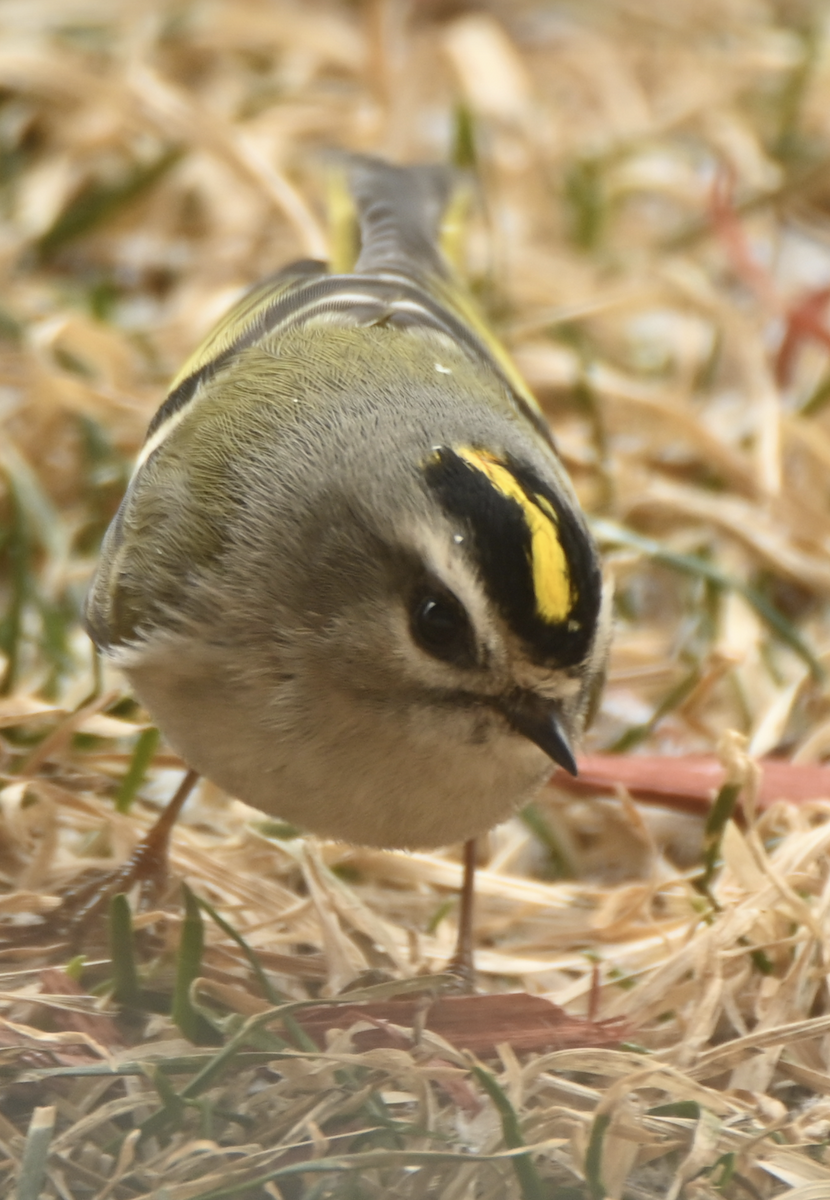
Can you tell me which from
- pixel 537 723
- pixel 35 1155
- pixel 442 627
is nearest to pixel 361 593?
pixel 442 627

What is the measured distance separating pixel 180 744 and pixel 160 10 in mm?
3021

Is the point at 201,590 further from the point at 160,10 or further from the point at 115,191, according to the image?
the point at 160,10

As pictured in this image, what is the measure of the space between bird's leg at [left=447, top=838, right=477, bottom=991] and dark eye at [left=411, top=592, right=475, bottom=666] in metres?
0.37

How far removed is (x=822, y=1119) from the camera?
4.75 feet

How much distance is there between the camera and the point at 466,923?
6.62 feet

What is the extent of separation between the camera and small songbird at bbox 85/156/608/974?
62.0 inches

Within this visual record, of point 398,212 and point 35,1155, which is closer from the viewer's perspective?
point 35,1155

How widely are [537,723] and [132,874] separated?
560 mm

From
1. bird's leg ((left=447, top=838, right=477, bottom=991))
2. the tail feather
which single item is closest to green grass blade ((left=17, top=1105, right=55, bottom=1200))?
bird's leg ((left=447, top=838, right=477, bottom=991))

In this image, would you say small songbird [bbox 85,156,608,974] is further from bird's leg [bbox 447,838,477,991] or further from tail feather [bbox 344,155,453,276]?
tail feather [bbox 344,155,453,276]

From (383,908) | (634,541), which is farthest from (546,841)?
(634,541)

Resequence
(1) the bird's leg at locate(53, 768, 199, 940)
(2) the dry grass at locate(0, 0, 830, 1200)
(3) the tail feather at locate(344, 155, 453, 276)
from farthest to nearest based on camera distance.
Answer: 1. (3) the tail feather at locate(344, 155, 453, 276)
2. (1) the bird's leg at locate(53, 768, 199, 940)
3. (2) the dry grass at locate(0, 0, 830, 1200)

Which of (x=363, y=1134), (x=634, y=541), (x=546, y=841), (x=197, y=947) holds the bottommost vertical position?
(x=546, y=841)

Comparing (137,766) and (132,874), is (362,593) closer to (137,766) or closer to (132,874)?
(132,874)
